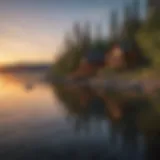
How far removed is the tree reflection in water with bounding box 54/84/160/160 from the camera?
117cm

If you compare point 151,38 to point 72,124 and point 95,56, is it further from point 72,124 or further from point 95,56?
point 72,124

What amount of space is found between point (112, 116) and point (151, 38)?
0.30 meters

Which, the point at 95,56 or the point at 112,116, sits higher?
the point at 95,56

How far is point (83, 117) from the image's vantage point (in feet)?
3.98

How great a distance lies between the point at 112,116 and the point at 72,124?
14 centimetres

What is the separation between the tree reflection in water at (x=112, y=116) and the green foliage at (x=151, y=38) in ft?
0.49

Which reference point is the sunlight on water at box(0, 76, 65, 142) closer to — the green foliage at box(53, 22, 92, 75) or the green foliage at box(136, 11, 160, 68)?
the green foliage at box(53, 22, 92, 75)

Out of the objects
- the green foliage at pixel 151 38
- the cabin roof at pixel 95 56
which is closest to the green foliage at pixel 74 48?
the cabin roof at pixel 95 56

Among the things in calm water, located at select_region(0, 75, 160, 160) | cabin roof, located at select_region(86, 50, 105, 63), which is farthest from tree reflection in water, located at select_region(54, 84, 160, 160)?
cabin roof, located at select_region(86, 50, 105, 63)

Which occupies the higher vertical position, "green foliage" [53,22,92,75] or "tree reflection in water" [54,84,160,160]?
"green foliage" [53,22,92,75]

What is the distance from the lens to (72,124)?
1198 millimetres

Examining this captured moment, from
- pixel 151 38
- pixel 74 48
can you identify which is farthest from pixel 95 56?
pixel 151 38

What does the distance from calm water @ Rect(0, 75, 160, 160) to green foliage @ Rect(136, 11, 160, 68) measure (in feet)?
0.51

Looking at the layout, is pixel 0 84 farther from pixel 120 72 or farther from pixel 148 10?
pixel 148 10
